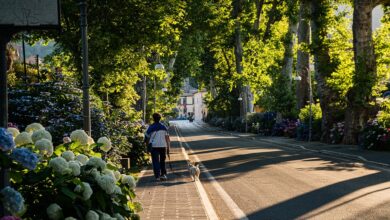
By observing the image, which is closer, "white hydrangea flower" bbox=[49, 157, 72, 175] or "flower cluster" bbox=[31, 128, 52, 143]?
"white hydrangea flower" bbox=[49, 157, 72, 175]

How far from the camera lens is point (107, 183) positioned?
16.9 ft

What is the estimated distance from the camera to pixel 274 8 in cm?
5169

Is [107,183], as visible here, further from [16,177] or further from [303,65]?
[303,65]

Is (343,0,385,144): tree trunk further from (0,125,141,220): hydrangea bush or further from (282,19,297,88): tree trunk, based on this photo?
(0,125,141,220): hydrangea bush

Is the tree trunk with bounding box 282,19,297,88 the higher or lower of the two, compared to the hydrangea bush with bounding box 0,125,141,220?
higher

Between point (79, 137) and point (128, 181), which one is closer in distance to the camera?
point (128, 181)

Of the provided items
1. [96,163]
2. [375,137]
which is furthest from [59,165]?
[375,137]

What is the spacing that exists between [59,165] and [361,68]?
2457 cm

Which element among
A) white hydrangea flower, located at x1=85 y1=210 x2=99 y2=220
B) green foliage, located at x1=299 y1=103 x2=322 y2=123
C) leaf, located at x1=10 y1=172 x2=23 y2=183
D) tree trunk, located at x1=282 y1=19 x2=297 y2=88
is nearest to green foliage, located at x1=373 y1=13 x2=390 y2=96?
green foliage, located at x1=299 y1=103 x2=322 y2=123

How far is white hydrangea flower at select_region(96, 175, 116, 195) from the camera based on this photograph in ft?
16.8

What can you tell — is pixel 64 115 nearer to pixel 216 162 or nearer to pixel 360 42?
pixel 216 162

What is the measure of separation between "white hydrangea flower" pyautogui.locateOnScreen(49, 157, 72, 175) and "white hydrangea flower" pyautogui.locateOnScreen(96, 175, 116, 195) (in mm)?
302

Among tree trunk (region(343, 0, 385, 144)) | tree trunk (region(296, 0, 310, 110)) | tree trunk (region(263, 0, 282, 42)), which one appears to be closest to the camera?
tree trunk (region(343, 0, 385, 144))

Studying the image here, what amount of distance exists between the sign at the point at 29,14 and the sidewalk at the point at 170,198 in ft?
16.8
